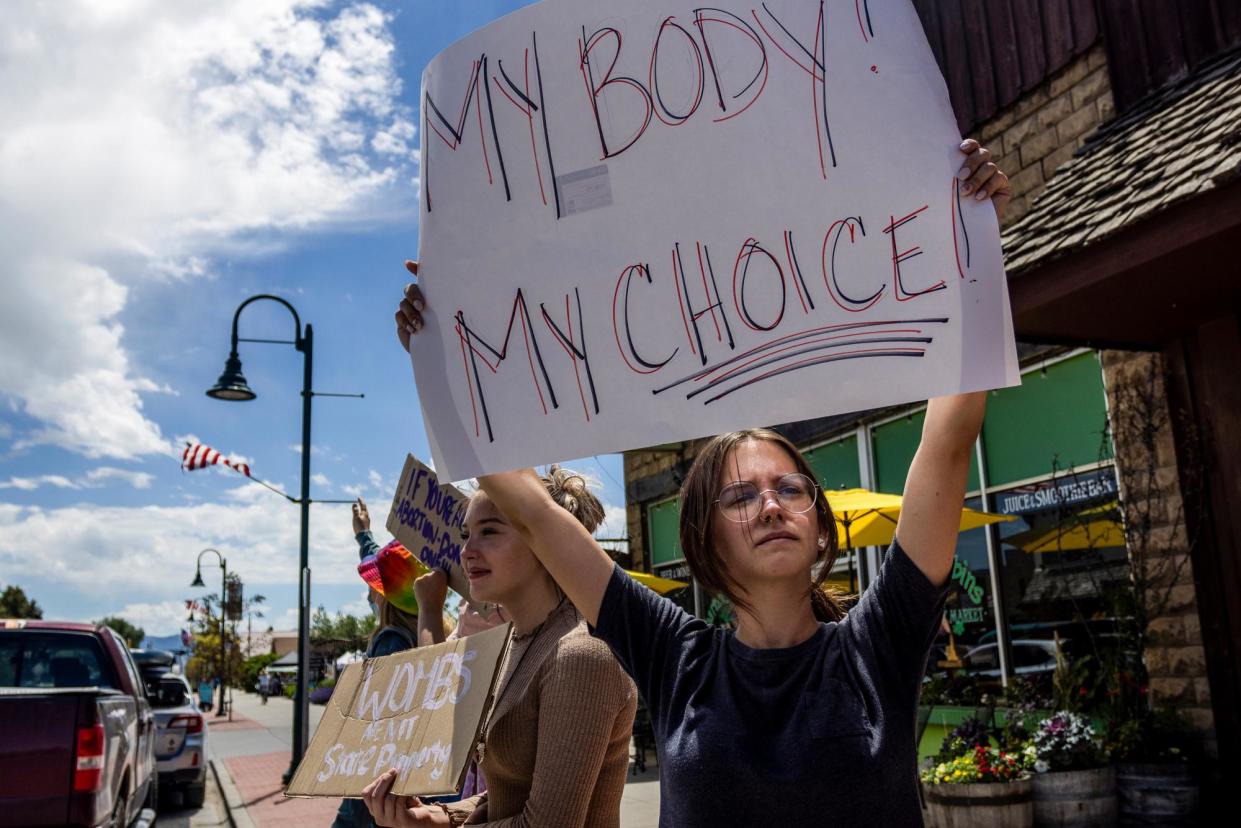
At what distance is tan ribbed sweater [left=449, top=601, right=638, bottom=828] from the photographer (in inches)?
73.9

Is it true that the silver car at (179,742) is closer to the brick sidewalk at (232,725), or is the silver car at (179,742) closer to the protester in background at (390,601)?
the protester in background at (390,601)

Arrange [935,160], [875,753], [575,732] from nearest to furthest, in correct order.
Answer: [875,753] < [935,160] < [575,732]

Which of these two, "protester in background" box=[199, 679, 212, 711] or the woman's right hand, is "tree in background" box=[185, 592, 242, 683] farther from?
the woman's right hand

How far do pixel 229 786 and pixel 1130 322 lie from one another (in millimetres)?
12270

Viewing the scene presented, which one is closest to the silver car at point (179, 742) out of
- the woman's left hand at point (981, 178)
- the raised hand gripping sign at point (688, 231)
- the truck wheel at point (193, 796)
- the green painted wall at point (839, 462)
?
the truck wheel at point (193, 796)

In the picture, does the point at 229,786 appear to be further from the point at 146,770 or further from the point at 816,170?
the point at 816,170

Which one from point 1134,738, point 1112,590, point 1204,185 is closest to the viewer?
point 1204,185

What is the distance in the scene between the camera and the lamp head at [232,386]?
1335cm

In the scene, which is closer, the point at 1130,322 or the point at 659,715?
the point at 659,715

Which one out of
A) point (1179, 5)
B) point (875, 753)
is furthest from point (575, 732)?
point (1179, 5)

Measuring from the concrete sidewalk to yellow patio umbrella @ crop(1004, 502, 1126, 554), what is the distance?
3.75m

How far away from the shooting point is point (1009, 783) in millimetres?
5707

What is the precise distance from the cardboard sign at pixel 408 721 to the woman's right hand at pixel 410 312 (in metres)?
0.63

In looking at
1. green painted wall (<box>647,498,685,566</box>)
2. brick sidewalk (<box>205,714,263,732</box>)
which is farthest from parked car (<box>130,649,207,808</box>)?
brick sidewalk (<box>205,714,263,732</box>)
